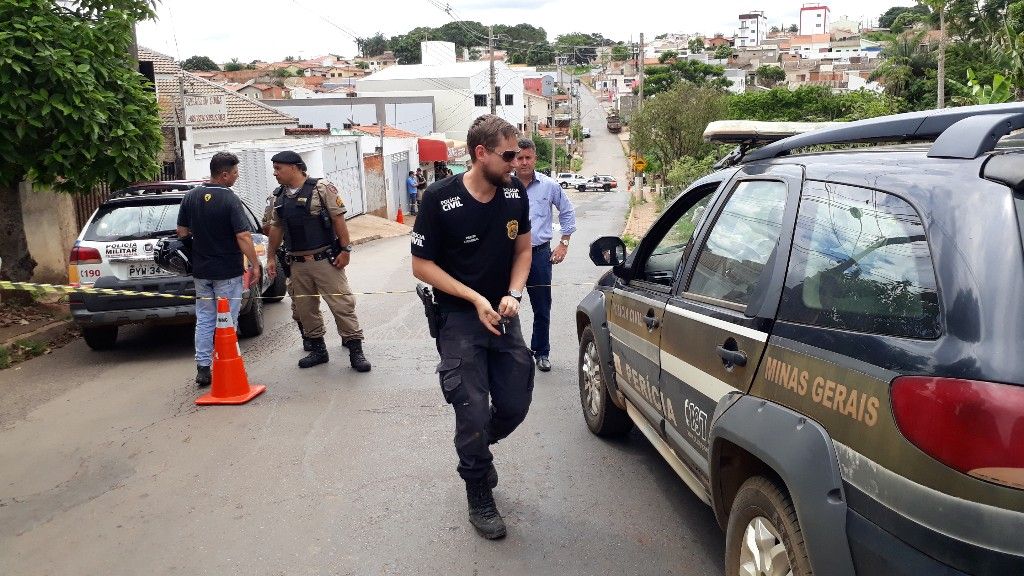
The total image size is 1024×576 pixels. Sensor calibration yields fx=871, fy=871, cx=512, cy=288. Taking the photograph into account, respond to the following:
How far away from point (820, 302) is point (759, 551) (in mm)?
900

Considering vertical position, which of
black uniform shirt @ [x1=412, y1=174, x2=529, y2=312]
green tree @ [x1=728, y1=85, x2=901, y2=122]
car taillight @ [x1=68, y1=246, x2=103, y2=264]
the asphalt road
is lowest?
the asphalt road

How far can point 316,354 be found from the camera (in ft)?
25.8

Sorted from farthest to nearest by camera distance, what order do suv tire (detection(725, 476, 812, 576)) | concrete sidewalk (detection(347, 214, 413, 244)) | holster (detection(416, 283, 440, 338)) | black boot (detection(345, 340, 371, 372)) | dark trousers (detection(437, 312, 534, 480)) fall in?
concrete sidewalk (detection(347, 214, 413, 244))
black boot (detection(345, 340, 371, 372))
holster (detection(416, 283, 440, 338))
dark trousers (detection(437, 312, 534, 480))
suv tire (detection(725, 476, 812, 576))

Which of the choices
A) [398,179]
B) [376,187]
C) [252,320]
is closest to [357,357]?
→ [252,320]

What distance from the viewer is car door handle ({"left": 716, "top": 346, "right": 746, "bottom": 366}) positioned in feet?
10.5

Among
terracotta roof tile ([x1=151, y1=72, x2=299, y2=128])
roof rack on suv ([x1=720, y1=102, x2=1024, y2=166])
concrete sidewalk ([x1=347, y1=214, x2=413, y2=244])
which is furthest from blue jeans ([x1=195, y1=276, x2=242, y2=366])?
terracotta roof tile ([x1=151, y1=72, x2=299, y2=128])

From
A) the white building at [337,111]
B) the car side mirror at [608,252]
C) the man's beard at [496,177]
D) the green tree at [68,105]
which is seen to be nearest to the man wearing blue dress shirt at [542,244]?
the car side mirror at [608,252]

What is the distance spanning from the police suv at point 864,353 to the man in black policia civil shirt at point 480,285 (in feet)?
2.86

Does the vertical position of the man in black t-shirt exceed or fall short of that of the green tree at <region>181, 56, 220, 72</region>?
it falls short

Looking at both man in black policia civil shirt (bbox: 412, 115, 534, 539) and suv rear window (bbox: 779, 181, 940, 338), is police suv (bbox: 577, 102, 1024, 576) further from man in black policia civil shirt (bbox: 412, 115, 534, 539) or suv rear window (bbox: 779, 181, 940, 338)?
man in black policia civil shirt (bbox: 412, 115, 534, 539)

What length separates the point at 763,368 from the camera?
9.97 feet

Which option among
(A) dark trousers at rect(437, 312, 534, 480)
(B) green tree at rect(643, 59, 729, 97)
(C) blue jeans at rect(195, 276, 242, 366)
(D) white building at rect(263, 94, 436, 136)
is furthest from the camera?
(B) green tree at rect(643, 59, 729, 97)

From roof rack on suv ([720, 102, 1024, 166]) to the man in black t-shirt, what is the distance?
466 cm

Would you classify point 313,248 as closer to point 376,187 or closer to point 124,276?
point 124,276
